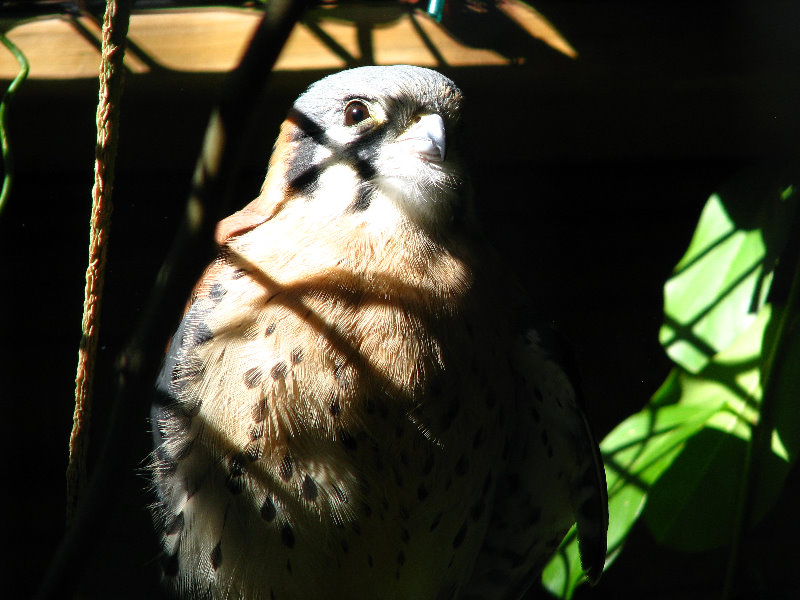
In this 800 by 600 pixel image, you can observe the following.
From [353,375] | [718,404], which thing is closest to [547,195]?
[718,404]

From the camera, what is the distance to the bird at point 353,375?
118cm

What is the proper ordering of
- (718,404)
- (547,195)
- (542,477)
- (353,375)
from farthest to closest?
1. (547,195)
2. (718,404)
3. (542,477)
4. (353,375)

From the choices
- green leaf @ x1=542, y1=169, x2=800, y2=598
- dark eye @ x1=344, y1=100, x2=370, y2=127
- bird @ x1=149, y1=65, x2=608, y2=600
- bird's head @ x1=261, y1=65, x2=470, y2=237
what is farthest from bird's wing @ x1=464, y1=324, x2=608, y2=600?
dark eye @ x1=344, y1=100, x2=370, y2=127

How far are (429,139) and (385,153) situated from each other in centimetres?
8

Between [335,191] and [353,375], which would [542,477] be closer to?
[353,375]

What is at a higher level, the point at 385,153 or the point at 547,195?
the point at 385,153

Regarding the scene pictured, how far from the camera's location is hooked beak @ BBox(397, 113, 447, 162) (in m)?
1.26

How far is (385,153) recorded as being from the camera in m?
1.29

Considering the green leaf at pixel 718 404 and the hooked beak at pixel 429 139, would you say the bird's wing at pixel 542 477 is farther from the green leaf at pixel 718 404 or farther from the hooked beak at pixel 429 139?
the hooked beak at pixel 429 139

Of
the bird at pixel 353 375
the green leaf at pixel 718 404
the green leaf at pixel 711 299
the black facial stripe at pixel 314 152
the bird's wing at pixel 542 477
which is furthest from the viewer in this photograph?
the green leaf at pixel 711 299

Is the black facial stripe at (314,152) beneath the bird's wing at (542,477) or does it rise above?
above

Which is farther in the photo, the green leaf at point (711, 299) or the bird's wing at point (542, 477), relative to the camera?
the green leaf at point (711, 299)

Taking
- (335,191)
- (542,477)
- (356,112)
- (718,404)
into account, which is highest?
(356,112)

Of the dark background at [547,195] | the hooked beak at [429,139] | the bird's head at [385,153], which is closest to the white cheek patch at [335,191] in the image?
the bird's head at [385,153]
